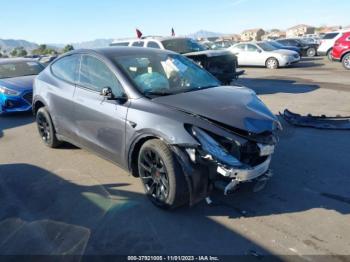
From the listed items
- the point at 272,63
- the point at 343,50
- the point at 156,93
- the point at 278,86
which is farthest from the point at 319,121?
the point at 272,63

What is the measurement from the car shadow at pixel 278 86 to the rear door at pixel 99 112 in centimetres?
752

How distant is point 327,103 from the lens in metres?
9.03

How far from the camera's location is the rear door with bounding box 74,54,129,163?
4.16 metres

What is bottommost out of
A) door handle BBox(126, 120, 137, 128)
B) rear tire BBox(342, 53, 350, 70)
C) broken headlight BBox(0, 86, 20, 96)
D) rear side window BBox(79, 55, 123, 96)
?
rear tire BBox(342, 53, 350, 70)

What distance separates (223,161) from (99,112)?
6.11 ft

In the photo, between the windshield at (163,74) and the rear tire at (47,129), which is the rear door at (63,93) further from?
the windshield at (163,74)

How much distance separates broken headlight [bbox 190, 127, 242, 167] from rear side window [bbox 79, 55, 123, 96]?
1.23m

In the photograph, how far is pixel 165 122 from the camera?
3621 mm

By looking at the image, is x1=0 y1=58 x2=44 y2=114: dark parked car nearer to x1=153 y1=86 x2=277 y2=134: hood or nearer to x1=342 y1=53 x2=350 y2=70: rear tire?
x1=153 y1=86 x2=277 y2=134: hood

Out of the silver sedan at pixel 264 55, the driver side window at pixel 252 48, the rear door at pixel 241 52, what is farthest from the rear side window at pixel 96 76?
the rear door at pixel 241 52

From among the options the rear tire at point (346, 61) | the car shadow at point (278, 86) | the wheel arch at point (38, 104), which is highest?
the wheel arch at point (38, 104)

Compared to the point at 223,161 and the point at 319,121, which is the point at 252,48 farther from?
the point at 223,161

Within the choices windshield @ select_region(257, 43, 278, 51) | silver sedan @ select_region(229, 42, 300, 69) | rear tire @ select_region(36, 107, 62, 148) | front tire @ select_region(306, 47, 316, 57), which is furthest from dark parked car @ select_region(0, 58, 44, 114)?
front tire @ select_region(306, 47, 316, 57)

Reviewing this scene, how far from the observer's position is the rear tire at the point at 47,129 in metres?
5.78
